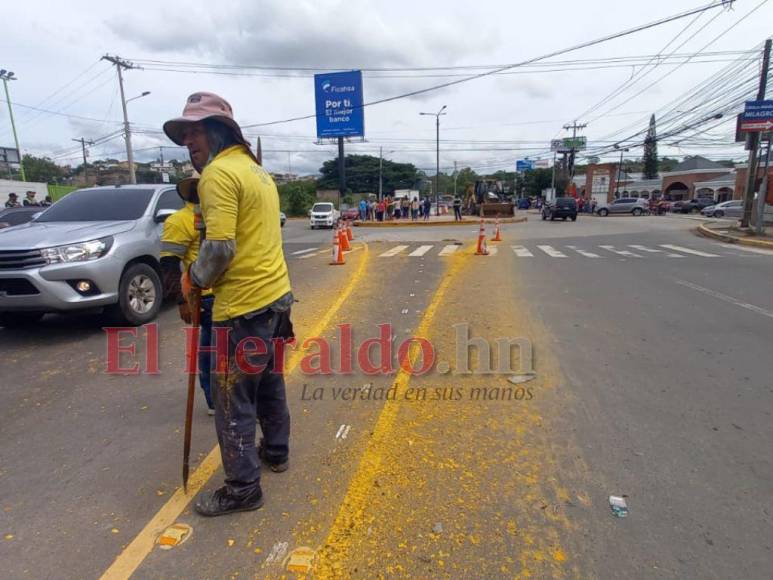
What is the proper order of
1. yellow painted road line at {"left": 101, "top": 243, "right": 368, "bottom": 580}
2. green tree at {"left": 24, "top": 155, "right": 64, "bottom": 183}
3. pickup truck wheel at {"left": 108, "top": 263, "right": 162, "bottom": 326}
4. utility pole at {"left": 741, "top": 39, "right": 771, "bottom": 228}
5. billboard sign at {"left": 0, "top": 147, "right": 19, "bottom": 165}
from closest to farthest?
yellow painted road line at {"left": 101, "top": 243, "right": 368, "bottom": 580} < pickup truck wheel at {"left": 108, "top": 263, "right": 162, "bottom": 326} < utility pole at {"left": 741, "top": 39, "right": 771, "bottom": 228} < billboard sign at {"left": 0, "top": 147, "right": 19, "bottom": 165} < green tree at {"left": 24, "top": 155, "right": 64, "bottom": 183}

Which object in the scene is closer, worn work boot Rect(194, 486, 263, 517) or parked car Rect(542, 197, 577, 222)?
worn work boot Rect(194, 486, 263, 517)

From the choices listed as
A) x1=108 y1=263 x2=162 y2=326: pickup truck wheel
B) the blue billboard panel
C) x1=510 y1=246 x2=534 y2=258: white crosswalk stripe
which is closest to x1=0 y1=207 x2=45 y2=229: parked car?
x1=108 y1=263 x2=162 y2=326: pickup truck wheel

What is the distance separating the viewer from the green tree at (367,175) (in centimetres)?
9062

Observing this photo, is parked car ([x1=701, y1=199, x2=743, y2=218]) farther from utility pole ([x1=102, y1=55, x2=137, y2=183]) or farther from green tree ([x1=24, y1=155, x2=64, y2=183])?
green tree ([x1=24, y1=155, x2=64, y2=183])

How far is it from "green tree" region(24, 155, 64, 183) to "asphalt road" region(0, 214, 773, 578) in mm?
91956

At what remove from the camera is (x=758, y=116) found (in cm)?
1738

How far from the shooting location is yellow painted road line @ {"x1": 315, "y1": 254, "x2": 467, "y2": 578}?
213 cm

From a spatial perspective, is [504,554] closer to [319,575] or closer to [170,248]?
[319,575]

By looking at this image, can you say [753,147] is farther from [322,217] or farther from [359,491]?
[359,491]

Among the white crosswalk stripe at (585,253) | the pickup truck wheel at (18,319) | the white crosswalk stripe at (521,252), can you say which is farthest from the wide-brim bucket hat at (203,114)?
the white crosswalk stripe at (585,253)

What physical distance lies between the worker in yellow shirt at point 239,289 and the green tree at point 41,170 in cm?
9329

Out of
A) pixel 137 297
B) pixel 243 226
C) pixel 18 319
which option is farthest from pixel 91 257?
pixel 243 226

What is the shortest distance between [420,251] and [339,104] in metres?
19.4

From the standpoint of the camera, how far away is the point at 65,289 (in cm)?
499
